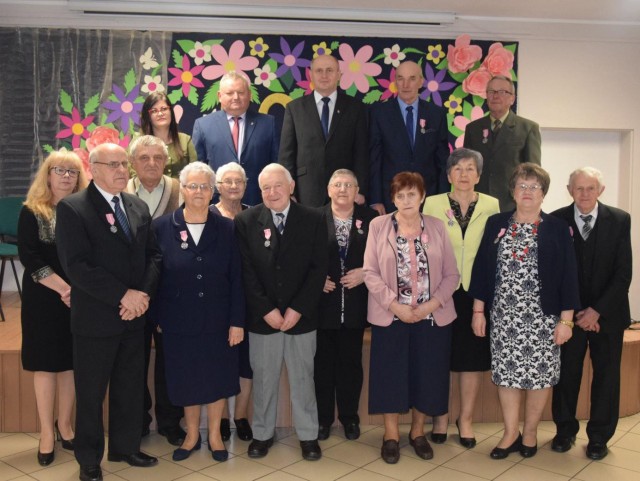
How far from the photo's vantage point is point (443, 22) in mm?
6406

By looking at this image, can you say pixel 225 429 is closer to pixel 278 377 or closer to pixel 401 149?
pixel 278 377

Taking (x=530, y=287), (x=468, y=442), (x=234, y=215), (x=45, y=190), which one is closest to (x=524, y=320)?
(x=530, y=287)

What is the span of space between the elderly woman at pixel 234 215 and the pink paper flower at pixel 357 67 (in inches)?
116

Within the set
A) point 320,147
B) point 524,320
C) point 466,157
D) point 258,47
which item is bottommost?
point 524,320

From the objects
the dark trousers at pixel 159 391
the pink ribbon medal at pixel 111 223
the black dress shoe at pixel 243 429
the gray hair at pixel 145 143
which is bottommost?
the black dress shoe at pixel 243 429

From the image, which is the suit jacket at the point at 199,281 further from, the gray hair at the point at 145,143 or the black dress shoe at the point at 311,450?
the black dress shoe at the point at 311,450

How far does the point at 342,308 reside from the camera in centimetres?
376

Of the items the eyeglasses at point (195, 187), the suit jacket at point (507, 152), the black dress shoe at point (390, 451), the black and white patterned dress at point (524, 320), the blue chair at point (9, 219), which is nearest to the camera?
the eyeglasses at point (195, 187)

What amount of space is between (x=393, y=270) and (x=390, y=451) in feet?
3.38

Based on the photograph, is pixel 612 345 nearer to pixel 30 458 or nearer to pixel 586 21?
pixel 30 458

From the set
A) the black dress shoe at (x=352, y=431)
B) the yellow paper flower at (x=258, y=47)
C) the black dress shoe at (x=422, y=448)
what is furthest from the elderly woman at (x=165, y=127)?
the yellow paper flower at (x=258, y=47)

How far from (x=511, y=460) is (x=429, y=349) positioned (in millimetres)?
813

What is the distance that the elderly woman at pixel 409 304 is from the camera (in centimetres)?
351

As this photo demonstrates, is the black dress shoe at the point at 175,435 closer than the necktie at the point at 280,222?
No
